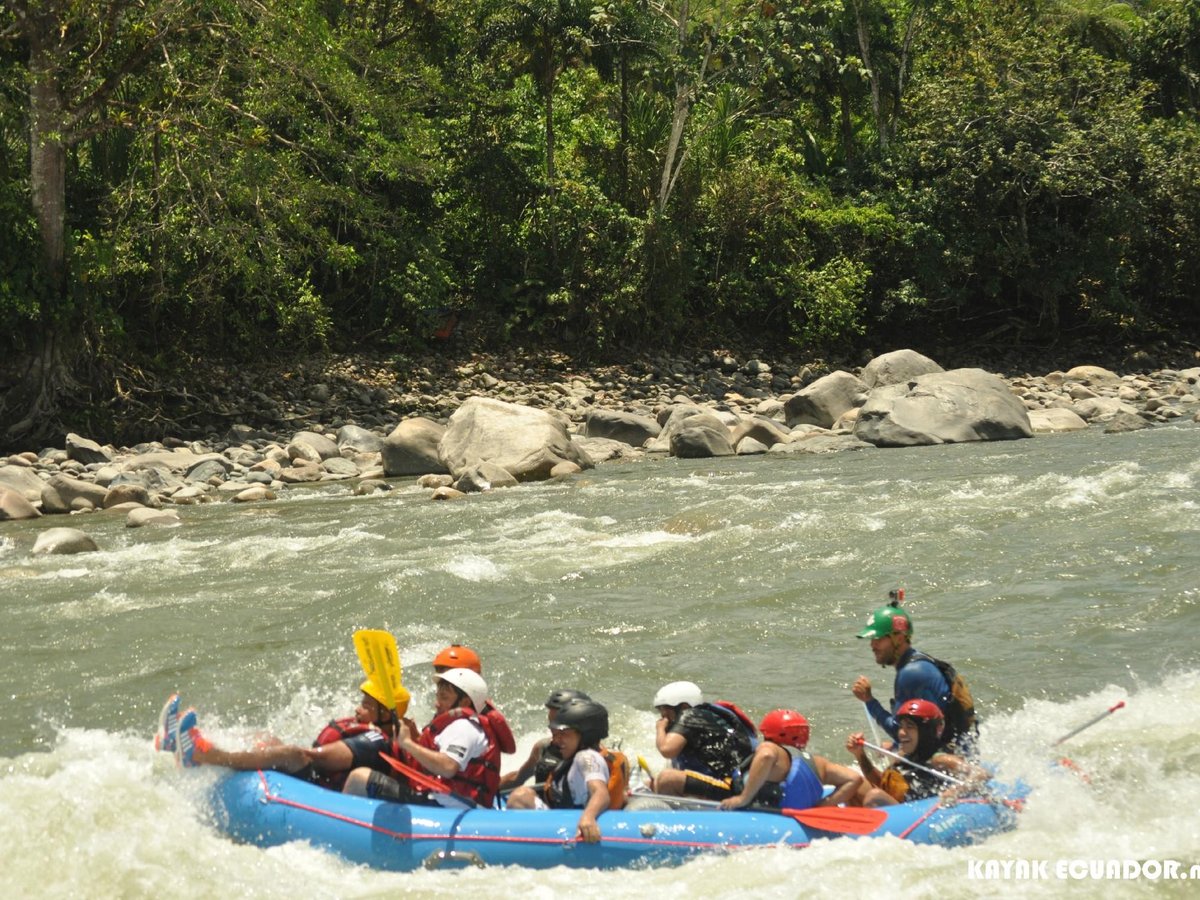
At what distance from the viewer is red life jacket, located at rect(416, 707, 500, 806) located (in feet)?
17.6

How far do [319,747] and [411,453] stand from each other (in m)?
9.95

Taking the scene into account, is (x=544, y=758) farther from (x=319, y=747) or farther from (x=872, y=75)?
(x=872, y=75)

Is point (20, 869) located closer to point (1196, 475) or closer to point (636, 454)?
point (1196, 475)

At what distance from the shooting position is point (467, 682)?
5473 millimetres

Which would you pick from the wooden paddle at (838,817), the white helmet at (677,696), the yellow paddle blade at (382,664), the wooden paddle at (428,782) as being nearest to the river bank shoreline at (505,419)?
the yellow paddle blade at (382,664)

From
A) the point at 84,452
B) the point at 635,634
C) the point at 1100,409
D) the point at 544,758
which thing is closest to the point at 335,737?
the point at 544,758

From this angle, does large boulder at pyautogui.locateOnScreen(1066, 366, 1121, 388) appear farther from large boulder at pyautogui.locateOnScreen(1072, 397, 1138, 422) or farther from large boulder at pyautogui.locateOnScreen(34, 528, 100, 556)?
large boulder at pyautogui.locateOnScreen(34, 528, 100, 556)

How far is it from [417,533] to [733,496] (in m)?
3.02

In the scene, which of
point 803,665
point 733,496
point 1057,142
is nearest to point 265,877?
point 803,665

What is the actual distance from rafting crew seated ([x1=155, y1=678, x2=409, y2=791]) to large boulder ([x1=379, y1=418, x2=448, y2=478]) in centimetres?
960

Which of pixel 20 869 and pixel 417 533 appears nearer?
pixel 20 869

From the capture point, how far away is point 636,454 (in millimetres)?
16438

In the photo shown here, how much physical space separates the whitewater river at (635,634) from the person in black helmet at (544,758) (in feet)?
2.00

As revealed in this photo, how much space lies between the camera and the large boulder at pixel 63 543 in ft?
36.0
